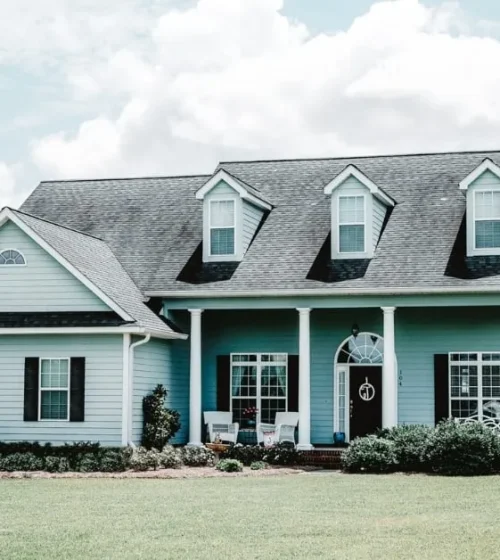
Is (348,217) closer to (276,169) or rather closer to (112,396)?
(276,169)

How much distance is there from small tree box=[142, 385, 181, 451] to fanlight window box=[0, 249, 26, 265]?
432 centimetres

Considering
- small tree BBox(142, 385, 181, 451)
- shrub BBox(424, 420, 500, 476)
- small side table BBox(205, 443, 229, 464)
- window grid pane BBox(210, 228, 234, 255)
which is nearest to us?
shrub BBox(424, 420, 500, 476)

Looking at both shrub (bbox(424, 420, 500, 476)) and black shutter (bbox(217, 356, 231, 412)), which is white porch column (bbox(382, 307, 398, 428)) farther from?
black shutter (bbox(217, 356, 231, 412))

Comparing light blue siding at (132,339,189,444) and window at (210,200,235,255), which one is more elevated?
window at (210,200,235,255)

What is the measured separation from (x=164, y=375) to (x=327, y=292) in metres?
4.62

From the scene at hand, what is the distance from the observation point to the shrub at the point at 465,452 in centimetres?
2289

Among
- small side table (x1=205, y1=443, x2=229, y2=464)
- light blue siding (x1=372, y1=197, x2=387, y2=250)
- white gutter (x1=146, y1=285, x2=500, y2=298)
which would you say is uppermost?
light blue siding (x1=372, y1=197, x2=387, y2=250)

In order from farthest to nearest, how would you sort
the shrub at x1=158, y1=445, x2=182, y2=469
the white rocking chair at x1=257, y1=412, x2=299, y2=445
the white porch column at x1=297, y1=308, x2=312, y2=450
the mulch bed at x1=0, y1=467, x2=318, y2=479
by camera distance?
the white rocking chair at x1=257, y1=412, x2=299, y2=445, the white porch column at x1=297, y1=308, x2=312, y2=450, the shrub at x1=158, y1=445, x2=182, y2=469, the mulch bed at x1=0, y1=467, x2=318, y2=479

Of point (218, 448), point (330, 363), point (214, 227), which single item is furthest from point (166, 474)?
point (214, 227)

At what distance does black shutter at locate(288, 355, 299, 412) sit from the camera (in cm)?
2864

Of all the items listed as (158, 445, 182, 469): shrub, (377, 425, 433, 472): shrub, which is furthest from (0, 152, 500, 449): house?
(377, 425, 433, 472): shrub

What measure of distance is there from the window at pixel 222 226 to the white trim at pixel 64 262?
434 cm

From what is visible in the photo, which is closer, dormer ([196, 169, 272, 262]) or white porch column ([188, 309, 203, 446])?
white porch column ([188, 309, 203, 446])

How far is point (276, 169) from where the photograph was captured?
3278 centimetres
